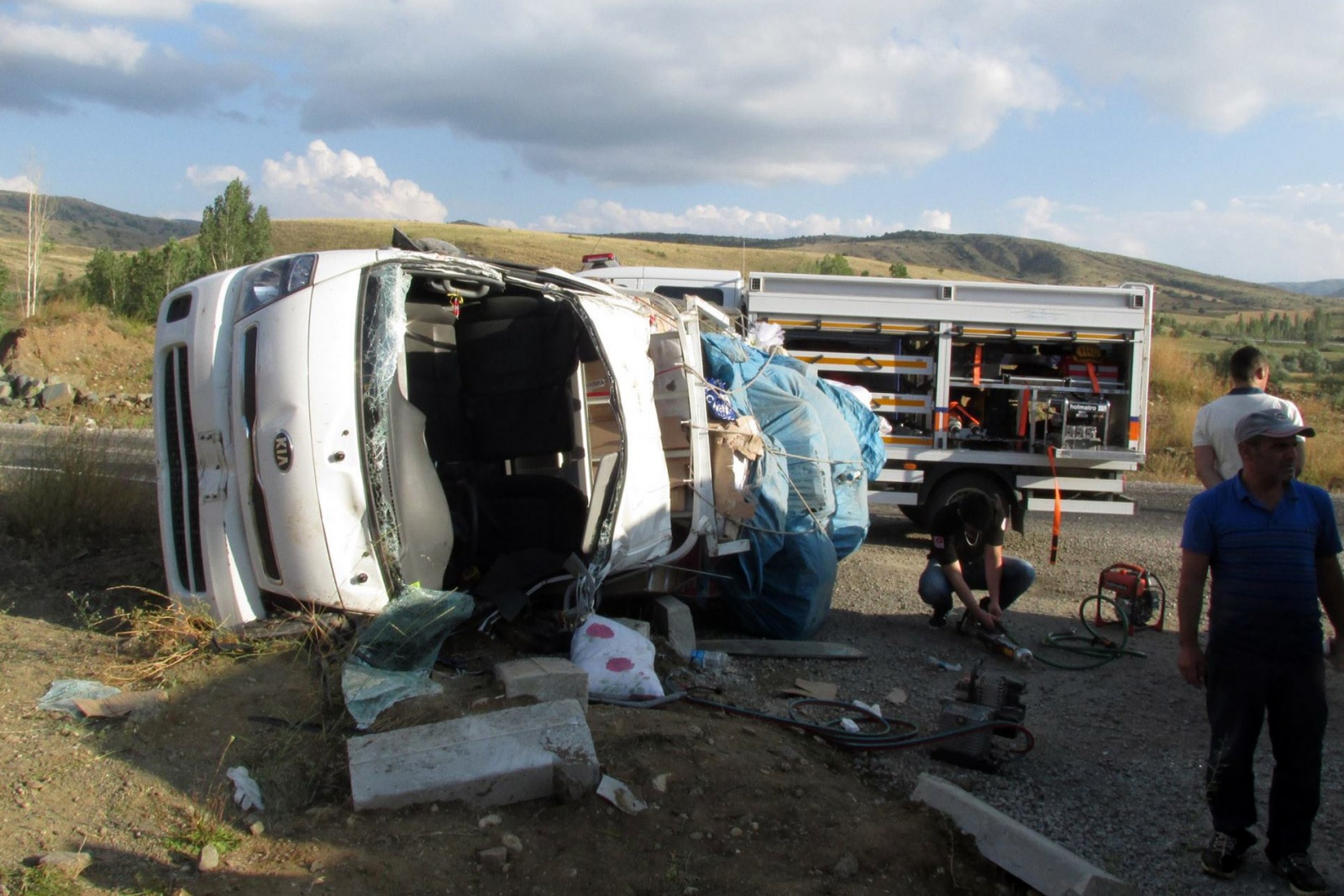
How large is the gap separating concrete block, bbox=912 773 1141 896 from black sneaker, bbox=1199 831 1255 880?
58cm

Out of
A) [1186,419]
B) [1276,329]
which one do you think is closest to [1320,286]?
[1276,329]

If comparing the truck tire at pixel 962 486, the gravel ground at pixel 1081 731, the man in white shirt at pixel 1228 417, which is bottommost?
the gravel ground at pixel 1081 731

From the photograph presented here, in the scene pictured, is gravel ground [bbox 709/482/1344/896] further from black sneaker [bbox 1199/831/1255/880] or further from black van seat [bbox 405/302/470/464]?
black van seat [bbox 405/302/470/464]

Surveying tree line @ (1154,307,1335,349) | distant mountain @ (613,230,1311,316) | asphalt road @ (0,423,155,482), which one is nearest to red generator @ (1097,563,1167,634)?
asphalt road @ (0,423,155,482)

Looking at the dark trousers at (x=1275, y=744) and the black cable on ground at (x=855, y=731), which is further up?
the dark trousers at (x=1275, y=744)

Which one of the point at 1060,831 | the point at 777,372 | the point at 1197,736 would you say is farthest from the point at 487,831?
the point at 777,372

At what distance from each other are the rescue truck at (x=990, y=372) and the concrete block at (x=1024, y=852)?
6.06 m

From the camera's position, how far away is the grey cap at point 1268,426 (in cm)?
376

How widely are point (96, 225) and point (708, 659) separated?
507 feet

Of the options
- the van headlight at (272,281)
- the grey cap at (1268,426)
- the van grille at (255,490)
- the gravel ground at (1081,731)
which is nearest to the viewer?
the grey cap at (1268,426)

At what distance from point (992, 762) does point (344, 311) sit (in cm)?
349

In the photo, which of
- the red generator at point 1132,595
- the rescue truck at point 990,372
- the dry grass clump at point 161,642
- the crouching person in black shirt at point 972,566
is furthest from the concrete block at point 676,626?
the rescue truck at point 990,372

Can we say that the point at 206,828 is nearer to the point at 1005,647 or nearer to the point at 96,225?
the point at 1005,647

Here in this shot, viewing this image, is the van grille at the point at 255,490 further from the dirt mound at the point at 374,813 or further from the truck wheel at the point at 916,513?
the truck wheel at the point at 916,513
